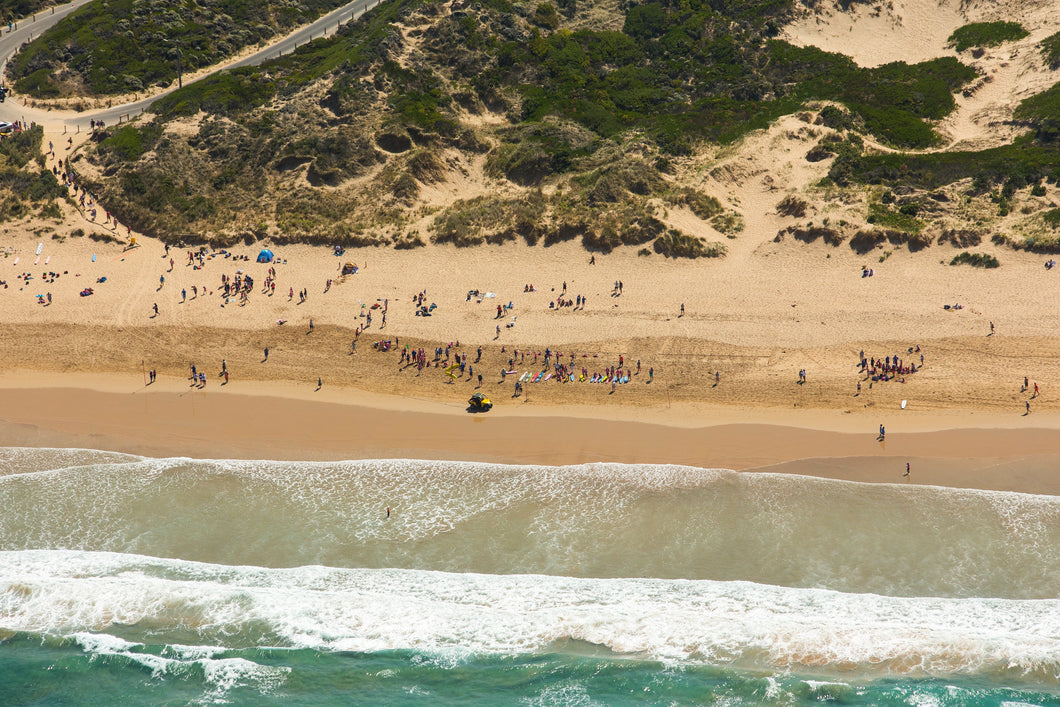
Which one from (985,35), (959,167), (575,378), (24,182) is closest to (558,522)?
(575,378)

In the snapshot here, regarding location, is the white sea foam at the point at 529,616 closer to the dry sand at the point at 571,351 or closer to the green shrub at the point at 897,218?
the dry sand at the point at 571,351

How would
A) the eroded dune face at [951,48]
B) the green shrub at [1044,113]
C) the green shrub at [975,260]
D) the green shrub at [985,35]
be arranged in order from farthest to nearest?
the green shrub at [985,35] < the eroded dune face at [951,48] < the green shrub at [1044,113] < the green shrub at [975,260]

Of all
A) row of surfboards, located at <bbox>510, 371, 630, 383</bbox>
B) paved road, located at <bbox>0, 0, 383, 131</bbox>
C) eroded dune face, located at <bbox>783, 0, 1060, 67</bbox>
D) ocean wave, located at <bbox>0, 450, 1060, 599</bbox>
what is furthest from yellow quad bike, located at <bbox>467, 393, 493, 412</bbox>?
eroded dune face, located at <bbox>783, 0, 1060, 67</bbox>

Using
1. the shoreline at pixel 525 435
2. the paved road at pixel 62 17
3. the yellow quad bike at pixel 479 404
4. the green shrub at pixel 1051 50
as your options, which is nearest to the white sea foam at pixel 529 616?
→ the shoreline at pixel 525 435

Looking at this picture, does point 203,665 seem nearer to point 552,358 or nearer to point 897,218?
point 552,358

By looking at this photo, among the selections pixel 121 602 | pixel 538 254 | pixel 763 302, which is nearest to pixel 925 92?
pixel 763 302
